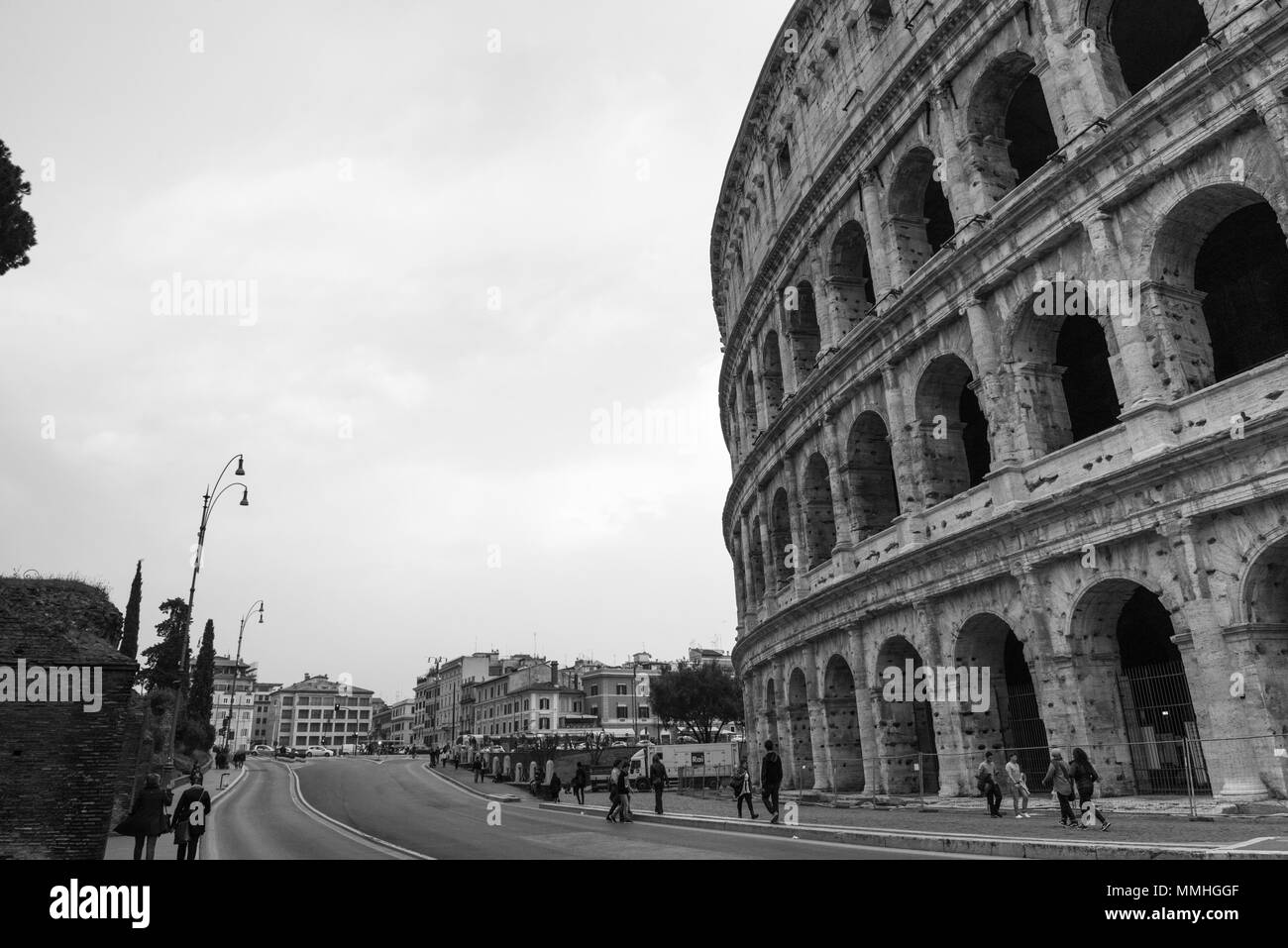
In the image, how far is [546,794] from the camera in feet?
108

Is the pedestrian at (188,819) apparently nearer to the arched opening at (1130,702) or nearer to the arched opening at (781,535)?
the arched opening at (1130,702)

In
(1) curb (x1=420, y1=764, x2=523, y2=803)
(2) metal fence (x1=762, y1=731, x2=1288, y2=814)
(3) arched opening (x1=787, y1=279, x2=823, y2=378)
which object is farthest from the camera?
(1) curb (x1=420, y1=764, x2=523, y2=803)

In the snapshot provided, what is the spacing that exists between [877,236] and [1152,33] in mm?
7311

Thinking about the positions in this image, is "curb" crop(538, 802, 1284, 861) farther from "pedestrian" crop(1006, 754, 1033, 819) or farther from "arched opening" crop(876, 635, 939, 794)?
"arched opening" crop(876, 635, 939, 794)

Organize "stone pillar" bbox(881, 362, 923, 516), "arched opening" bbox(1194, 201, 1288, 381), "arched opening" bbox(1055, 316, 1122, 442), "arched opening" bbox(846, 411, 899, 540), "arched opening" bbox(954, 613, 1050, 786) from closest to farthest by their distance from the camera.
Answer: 1. "arched opening" bbox(1194, 201, 1288, 381)
2. "arched opening" bbox(954, 613, 1050, 786)
3. "stone pillar" bbox(881, 362, 923, 516)
4. "arched opening" bbox(1055, 316, 1122, 442)
5. "arched opening" bbox(846, 411, 899, 540)

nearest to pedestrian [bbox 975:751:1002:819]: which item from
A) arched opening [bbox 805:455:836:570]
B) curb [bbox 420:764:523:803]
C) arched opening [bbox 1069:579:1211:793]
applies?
arched opening [bbox 1069:579:1211:793]

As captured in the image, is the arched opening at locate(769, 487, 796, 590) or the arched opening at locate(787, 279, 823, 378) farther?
the arched opening at locate(769, 487, 796, 590)

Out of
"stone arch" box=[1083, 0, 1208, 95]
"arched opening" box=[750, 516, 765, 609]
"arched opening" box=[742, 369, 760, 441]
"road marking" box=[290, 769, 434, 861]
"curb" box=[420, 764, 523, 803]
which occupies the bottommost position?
"curb" box=[420, 764, 523, 803]

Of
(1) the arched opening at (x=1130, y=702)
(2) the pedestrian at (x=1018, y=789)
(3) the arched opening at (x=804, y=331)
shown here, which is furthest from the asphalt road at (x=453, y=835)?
(3) the arched opening at (x=804, y=331)

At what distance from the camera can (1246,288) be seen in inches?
679

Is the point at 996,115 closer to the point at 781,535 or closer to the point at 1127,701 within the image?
the point at 1127,701

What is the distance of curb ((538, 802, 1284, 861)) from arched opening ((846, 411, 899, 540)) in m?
8.86

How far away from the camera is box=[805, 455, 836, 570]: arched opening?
2481 centimetres
